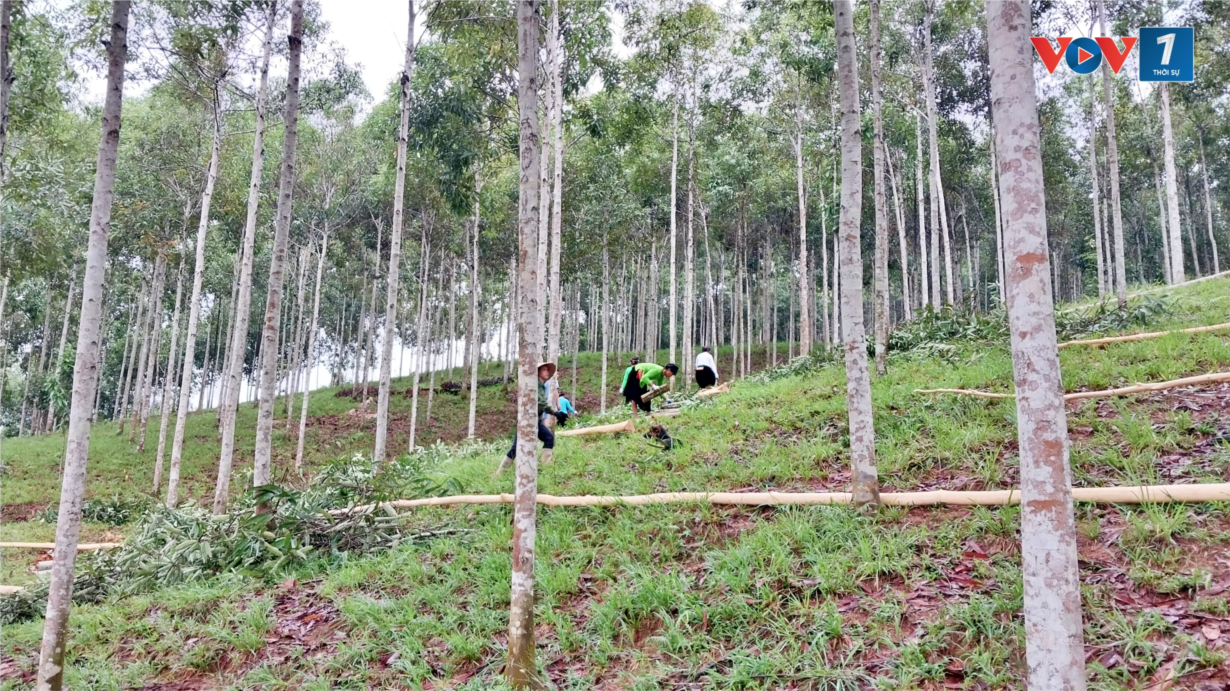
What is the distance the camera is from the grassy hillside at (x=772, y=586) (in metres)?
2.92

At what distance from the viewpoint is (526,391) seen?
3.45 meters

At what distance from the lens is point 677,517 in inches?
187

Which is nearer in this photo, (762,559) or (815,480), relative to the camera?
(762,559)

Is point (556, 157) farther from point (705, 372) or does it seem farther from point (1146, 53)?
point (1146, 53)

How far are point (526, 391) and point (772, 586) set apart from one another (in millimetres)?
1917

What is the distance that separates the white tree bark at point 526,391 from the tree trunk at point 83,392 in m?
2.43

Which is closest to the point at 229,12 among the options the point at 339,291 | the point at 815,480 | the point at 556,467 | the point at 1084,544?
the point at 556,467

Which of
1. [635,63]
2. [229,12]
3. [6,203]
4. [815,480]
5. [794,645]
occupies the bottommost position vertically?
[794,645]

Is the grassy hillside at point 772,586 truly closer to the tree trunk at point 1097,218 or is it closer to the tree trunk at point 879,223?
the tree trunk at point 879,223

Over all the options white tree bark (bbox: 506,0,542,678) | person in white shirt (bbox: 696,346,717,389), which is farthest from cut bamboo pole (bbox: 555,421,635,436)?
white tree bark (bbox: 506,0,542,678)

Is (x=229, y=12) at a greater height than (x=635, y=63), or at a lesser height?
lesser

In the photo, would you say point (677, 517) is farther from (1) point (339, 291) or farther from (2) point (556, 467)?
(1) point (339, 291)

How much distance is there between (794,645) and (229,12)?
420 inches

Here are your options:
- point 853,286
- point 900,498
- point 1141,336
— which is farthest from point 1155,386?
point 853,286
